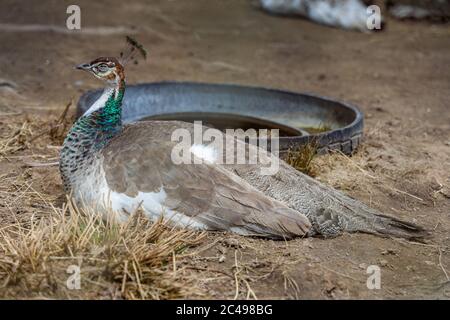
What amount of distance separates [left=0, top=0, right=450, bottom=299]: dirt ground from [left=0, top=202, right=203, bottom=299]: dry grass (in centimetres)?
15

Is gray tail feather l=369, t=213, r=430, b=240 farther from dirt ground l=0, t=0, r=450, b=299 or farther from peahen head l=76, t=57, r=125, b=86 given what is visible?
peahen head l=76, t=57, r=125, b=86

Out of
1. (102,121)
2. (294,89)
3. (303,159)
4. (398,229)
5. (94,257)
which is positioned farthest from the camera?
(294,89)

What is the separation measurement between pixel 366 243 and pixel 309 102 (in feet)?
7.03

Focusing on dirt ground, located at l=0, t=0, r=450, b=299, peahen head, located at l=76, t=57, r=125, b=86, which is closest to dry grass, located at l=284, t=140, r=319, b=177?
dirt ground, located at l=0, t=0, r=450, b=299

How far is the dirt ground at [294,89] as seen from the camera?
306cm

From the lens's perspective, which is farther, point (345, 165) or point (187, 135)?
point (345, 165)

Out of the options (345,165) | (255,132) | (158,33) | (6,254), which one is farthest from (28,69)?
(6,254)

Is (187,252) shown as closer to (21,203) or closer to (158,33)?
(21,203)

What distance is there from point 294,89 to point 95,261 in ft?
13.2

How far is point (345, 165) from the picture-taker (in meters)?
4.50

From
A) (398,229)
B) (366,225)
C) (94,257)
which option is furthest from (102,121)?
(398,229)

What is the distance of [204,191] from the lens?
129 inches

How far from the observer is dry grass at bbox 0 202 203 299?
270cm

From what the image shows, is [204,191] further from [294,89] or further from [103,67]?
[294,89]
